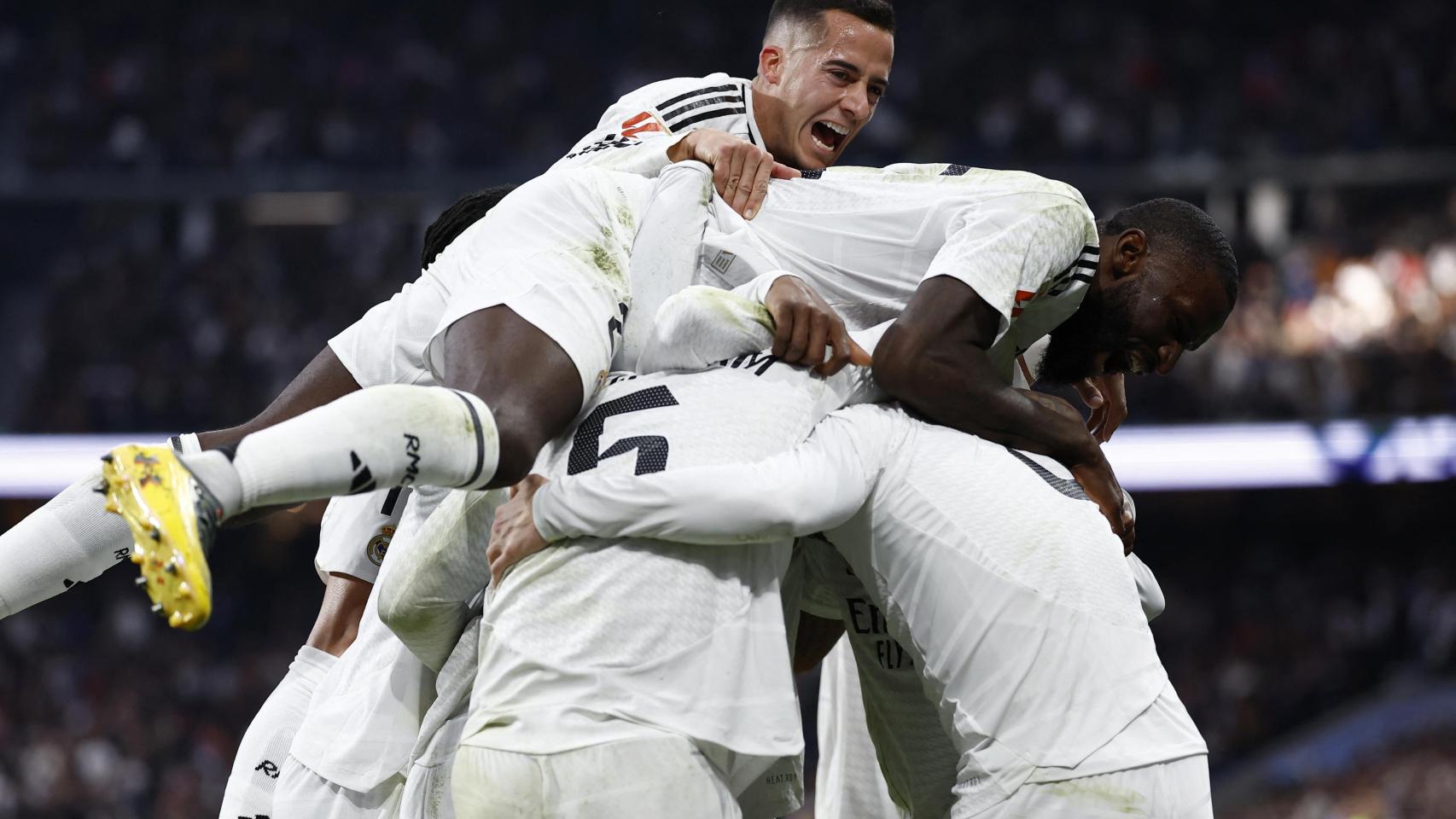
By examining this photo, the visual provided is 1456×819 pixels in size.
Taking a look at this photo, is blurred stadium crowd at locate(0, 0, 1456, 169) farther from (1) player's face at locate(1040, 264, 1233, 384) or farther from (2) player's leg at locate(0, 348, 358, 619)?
(2) player's leg at locate(0, 348, 358, 619)

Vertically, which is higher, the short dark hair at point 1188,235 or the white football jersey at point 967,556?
the short dark hair at point 1188,235

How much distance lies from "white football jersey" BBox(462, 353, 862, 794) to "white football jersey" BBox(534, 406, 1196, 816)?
0.24 ft

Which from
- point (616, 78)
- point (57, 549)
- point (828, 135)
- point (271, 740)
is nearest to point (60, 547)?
point (57, 549)

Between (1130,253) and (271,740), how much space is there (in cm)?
238

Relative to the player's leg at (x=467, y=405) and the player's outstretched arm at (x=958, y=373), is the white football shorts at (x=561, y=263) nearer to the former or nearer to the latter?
the player's leg at (x=467, y=405)

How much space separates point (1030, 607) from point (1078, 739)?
0.25m

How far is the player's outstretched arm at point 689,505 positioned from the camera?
2.61m

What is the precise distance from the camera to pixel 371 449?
2492mm

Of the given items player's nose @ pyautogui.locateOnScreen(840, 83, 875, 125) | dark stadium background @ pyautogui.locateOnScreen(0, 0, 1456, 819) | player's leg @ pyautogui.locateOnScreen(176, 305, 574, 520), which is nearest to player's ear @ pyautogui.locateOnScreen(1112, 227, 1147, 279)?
player's nose @ pyautogui.locateOnScreen(840, 83, 875, 125)

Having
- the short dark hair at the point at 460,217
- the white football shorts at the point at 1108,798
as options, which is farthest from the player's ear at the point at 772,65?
the white football shorts at the point at 1108,798

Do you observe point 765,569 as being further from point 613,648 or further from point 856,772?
point 856,772

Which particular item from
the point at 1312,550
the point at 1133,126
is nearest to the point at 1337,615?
the point at 1312,550

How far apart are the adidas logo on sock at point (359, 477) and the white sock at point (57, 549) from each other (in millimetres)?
955

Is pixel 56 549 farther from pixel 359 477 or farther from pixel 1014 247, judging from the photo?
pixel 1014 247
